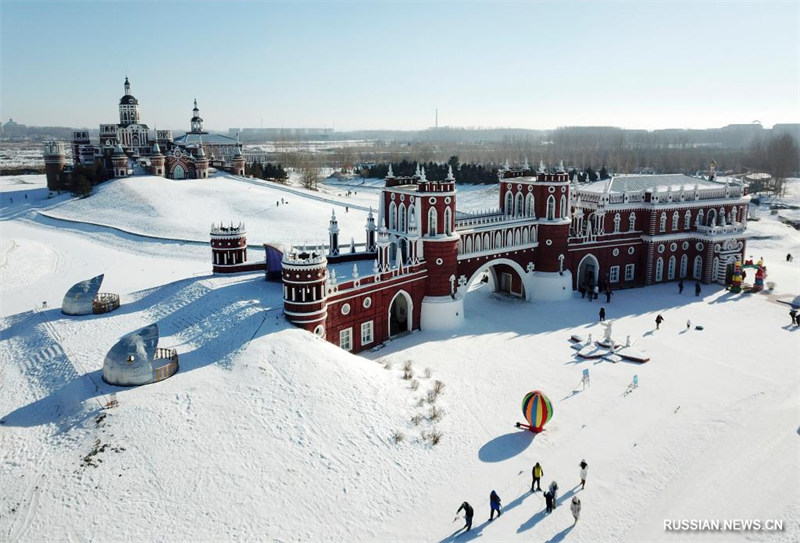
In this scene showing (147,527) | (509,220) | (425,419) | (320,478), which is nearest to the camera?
(147,527)

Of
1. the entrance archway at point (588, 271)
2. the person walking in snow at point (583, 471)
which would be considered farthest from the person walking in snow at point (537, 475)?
the entrance archway at point (588, 271)

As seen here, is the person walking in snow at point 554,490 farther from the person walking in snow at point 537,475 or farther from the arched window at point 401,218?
the arched window at point 401,218

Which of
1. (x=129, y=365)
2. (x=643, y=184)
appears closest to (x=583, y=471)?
(x=129, y=365)

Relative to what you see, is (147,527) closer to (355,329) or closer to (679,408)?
(355,329)

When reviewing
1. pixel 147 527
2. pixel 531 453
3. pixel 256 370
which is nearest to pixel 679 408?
pixel 531 453

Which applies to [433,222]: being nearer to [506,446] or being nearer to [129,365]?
[506,446]

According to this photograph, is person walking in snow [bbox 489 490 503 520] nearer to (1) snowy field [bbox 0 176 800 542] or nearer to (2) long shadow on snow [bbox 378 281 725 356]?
(1) snowy field [bbox 0 176 800 542]

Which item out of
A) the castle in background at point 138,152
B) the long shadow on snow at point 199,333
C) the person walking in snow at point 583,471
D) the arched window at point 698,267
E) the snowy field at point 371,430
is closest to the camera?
the snowy field at point 371,430
